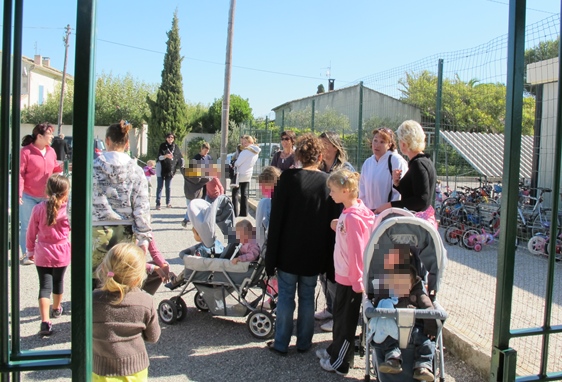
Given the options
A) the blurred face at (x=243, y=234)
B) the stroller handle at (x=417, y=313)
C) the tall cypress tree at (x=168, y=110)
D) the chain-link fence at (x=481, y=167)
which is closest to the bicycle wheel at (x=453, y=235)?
the chain-link fence at (x=481, y=167)

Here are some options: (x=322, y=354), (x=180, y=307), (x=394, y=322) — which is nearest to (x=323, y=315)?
(x=322, y=354)

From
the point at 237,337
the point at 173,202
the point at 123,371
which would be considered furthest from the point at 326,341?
the point at 173,202

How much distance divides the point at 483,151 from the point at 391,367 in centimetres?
854

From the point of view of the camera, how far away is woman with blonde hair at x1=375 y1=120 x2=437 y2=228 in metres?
4.73

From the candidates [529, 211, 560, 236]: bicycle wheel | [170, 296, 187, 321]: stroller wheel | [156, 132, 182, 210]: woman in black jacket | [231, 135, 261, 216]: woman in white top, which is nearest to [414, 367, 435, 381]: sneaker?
[170, 296, 187, 321]: stroller wheel

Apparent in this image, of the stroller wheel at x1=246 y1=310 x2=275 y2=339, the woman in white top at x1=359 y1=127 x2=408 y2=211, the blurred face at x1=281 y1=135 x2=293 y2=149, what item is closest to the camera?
the stroller wheel at x1=246 y1=310 x2=275 y2=339

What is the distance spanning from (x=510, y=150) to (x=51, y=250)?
→ 415 centimetres

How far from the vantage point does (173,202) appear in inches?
587

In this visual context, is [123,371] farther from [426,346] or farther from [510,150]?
[510,150]

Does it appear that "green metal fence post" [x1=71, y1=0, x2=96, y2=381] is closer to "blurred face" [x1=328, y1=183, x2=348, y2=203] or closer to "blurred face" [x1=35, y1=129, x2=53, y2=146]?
"blurred face" [x1=328, y1=183, x2=348, y2=203]

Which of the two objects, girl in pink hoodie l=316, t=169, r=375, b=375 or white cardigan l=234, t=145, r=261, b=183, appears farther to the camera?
white cardigan l=234, t=145, r=261, b=183

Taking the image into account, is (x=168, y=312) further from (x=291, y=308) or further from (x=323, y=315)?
(x=323, y=315)

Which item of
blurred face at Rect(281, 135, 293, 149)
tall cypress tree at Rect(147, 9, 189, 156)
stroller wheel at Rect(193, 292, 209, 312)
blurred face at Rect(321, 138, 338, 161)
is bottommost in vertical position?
stroller wheel at Rect(193, 292, 209, 312)

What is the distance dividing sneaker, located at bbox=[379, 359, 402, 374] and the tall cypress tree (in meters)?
38.6
